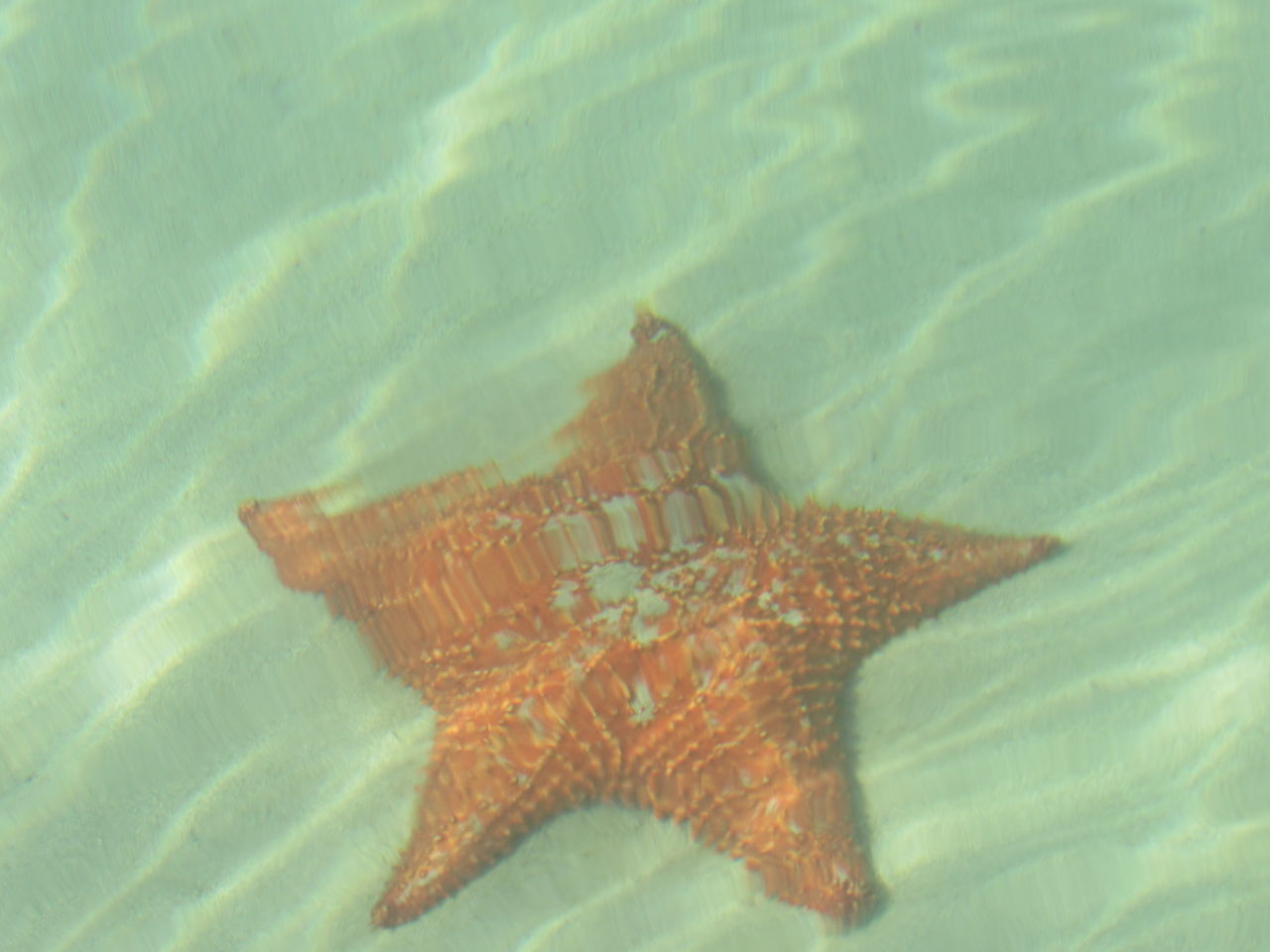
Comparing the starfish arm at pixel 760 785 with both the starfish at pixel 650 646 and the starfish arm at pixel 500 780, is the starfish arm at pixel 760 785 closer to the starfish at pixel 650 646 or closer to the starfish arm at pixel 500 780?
the starfish at pixel 650 646

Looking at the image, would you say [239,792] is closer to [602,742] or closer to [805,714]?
[602,742]

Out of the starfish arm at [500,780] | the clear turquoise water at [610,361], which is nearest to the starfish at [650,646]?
the starfish arm at [500,780]

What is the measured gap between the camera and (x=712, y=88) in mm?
4402

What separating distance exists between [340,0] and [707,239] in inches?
79.6

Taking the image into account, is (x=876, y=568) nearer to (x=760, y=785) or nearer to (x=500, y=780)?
(x=760, y=785)

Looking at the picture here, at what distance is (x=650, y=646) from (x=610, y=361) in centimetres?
141

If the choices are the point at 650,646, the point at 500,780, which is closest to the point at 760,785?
the point at 650,646

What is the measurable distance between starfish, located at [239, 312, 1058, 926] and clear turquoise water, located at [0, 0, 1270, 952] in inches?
11.3

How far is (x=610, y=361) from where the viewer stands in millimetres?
3947

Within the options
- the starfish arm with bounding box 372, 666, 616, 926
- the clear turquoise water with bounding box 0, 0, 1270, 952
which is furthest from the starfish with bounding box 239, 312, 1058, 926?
the clear turquoise water with bounding box 0, 0, 1270, 952

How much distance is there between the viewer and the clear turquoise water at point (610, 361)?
10.7 feet

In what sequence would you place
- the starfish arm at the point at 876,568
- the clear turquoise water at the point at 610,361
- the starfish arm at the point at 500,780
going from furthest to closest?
the clear turquoise water at the point at 610,361 < the starfish arm at the point at 876,568 < the starfish arm at the point at 500,780

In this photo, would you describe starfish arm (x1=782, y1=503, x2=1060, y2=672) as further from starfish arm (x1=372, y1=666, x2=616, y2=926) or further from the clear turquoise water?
starfish arm (x1=372, y1=666, x2=616, y2=926)

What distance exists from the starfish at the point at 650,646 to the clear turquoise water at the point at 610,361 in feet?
0.94
